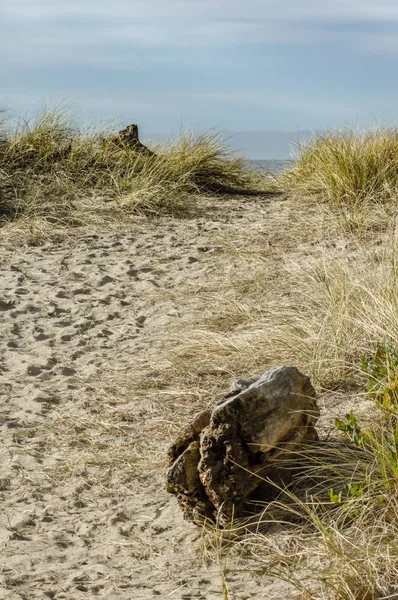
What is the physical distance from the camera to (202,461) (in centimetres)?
283

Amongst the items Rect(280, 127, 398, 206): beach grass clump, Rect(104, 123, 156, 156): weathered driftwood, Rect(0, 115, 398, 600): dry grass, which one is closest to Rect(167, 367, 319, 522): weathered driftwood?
Rect(0, 115, 398, 600): dry grass

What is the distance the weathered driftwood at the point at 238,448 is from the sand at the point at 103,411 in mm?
136

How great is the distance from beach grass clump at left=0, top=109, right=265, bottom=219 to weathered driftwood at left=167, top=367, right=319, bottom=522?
513cm

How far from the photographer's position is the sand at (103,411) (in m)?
2.64

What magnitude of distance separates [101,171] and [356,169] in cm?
262

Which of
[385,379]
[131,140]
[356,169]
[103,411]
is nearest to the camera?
[385,379]

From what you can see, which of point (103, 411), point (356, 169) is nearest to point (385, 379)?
point (103, 411)

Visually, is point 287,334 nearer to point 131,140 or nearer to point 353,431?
point 353,431

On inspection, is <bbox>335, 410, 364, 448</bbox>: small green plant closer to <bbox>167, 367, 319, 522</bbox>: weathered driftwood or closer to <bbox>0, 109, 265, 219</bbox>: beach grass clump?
<bbox>167, 367, 319, 522</bbox>: weathered driftwood

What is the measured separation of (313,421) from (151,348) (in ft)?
6.55

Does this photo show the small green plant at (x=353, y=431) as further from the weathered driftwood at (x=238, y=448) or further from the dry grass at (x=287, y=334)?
the weathered driftwood at (x=238, y=448)

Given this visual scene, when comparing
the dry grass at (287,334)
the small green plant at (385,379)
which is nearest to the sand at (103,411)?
the dry grass at (287,334)

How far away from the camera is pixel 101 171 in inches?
342

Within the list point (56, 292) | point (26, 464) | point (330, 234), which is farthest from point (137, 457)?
point (330, 234)
